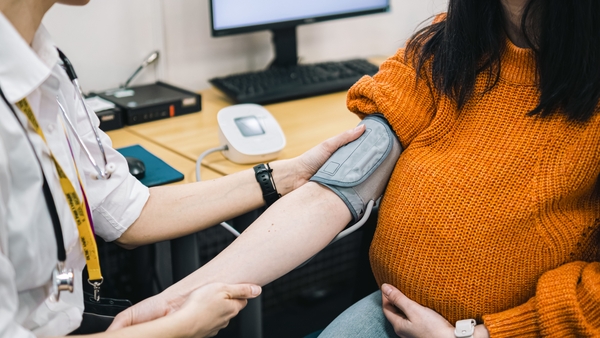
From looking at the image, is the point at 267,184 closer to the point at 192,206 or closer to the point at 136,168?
the point at 192,206

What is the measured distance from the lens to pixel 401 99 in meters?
1.09

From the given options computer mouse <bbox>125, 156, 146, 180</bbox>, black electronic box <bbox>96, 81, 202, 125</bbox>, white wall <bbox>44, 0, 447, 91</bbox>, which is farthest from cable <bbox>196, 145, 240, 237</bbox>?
white wall <bbox>44, 0, 447, 91</bbox>

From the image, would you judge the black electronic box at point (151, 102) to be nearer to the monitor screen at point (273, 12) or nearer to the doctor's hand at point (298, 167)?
the monitor screen at point (273, 12)

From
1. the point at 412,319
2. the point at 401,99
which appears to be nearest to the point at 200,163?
the point at 401,99

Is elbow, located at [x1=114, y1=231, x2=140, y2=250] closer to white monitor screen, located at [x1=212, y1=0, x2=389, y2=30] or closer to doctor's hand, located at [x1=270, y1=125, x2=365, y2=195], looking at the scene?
doctor's hand, located at [x1=270, y1=125, x2=365, y2=195]

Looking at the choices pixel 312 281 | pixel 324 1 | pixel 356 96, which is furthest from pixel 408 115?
pixel 312 281

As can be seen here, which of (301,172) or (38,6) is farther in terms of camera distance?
(301,172)

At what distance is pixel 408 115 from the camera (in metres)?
1.08

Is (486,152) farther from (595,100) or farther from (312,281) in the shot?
(312,281)

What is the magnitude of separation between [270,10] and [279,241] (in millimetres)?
964

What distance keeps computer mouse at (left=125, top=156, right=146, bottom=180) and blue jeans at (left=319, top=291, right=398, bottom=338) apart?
1.51 feet

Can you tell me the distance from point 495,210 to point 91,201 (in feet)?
2.13

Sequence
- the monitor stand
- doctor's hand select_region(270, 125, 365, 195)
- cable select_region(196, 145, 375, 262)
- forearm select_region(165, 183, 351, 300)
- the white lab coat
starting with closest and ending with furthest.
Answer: the white lab coat
forearm select_region(165, 183, 351, 300)
cable select_region(196, 145, 375, 262)
doctor's hand select_region(270, 125, 365, 195)
the monitor stand

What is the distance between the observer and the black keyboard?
5.50 ft
